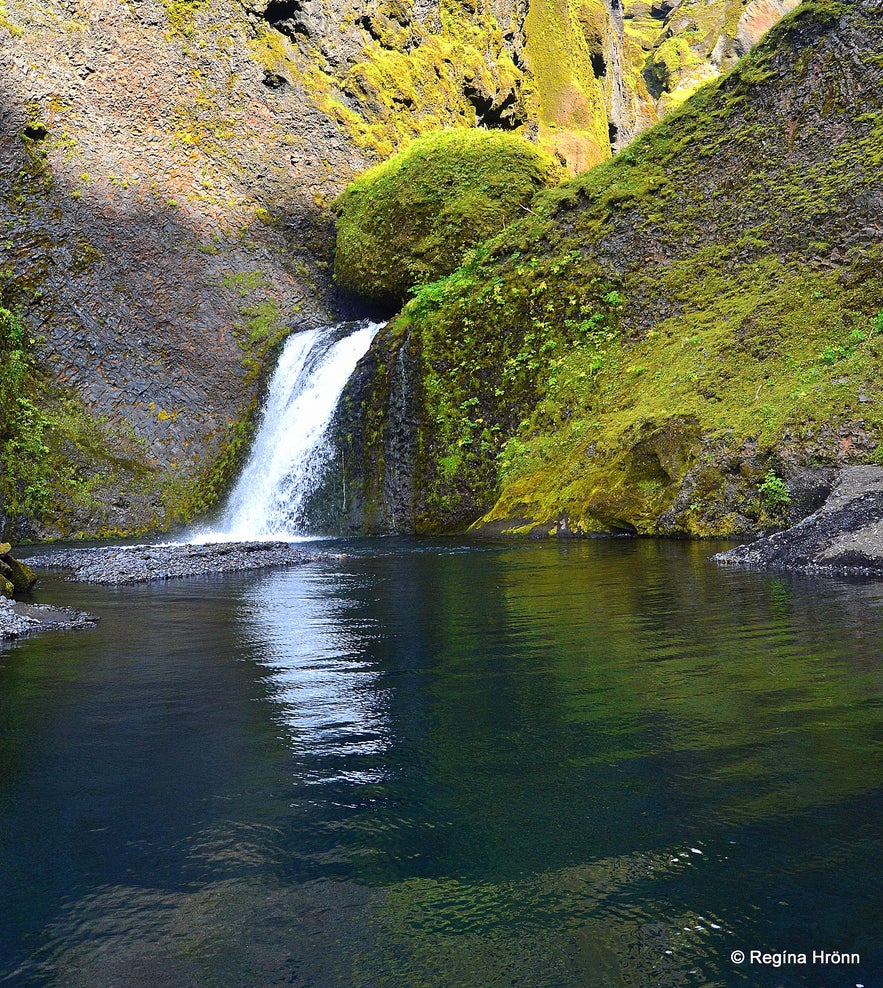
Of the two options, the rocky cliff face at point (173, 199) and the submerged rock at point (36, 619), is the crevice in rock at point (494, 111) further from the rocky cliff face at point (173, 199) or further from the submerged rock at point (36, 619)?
the submerged rock at point (36, 619)

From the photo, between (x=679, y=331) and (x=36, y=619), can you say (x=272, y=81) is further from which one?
(x=36, y=619)

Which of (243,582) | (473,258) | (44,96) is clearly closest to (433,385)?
(473,258)

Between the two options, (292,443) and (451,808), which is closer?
(451,808)

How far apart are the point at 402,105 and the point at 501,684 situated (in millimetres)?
42205

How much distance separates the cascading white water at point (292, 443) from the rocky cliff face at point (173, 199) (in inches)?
88.4

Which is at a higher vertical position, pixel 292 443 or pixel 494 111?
pixel 494 111

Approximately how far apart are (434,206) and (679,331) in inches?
570

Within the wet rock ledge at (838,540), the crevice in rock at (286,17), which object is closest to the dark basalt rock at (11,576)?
the wet rock ledge at (838,540)

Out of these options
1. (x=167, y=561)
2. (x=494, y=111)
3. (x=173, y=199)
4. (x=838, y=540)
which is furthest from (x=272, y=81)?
(x=838, y=540)

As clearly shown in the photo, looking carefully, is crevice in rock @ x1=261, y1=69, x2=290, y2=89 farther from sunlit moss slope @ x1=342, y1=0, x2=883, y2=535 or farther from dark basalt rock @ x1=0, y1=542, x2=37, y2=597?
dark basalt rock @ x1=0, y1=542, x2=37, y2=597

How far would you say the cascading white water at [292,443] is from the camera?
1025 inches

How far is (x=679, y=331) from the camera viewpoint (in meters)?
22.1

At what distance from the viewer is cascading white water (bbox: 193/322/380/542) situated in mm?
26031

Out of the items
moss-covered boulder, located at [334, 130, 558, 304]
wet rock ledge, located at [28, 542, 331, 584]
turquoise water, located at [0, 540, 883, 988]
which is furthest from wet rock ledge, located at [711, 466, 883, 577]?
moss-covered boulder, located at [334, 130, 558, 304]
